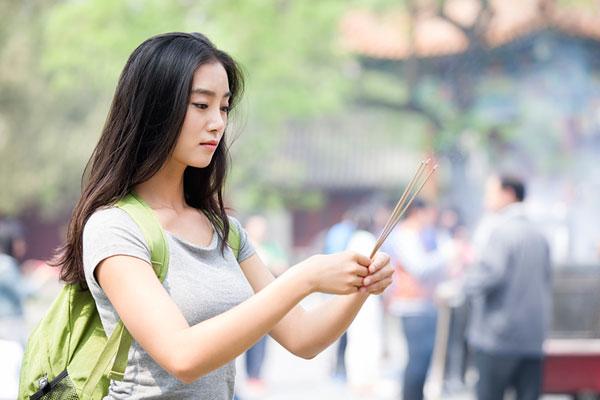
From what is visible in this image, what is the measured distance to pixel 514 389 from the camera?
7340 mm

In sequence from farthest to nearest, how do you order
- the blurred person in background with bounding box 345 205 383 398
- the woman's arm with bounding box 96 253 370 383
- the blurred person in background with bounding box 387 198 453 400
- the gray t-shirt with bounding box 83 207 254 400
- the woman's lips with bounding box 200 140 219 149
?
the blurred person in background with bounding box 345 205 383 398, the blurred person in background with bounding box 387 198 453 400, the woman's lips with bounding box 200 140 219 149, the gray t-shirt with bounding box 83 207 254 400, the woman's arm with bounding box 96 253 370 383

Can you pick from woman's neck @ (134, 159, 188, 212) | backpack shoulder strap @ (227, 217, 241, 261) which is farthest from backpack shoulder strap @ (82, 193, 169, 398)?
backpack shoulder strap @ (227, 217, 241, 261)

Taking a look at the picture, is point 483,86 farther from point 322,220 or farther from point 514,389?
point 514,389

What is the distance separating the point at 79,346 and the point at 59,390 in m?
0.09

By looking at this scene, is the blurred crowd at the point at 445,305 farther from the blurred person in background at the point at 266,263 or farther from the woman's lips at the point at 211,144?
the woman's lips at the point at 211,144

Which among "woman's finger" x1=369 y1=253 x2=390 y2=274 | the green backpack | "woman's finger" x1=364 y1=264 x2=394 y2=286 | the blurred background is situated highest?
the blurred background

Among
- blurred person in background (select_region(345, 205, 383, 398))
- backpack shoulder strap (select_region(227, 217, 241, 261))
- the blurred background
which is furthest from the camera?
the blurred background

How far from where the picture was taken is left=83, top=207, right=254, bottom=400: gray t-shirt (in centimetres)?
241

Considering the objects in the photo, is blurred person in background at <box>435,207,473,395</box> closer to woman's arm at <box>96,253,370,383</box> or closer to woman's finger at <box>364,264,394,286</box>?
woman's finger at <box>364,264,394,286</box>

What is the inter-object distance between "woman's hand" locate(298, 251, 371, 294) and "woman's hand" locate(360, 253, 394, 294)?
44mm

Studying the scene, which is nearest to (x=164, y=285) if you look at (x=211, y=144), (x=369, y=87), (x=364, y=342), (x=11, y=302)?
(x=211, y=144)

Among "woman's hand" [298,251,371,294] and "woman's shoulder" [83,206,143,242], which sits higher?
"woman's shoulder" [83,206,143,242]

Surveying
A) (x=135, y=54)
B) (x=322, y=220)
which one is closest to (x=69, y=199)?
(x=322, y=220)

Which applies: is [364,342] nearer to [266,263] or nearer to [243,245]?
[266,263]
